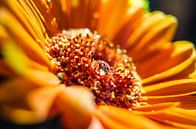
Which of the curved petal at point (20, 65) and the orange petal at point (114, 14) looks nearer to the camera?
the curved petal at point (20, 65)

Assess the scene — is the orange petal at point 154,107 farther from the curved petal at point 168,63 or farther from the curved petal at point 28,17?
the curved petal at point 28,17

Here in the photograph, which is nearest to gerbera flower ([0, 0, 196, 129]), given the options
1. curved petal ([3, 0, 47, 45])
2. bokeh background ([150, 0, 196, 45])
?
curved petal ([3, 0, 47, 45])

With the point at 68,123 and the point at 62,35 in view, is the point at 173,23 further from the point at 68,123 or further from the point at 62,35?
the point at 68,123

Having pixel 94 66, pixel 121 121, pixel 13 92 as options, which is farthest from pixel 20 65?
Answer: pixel 94 66

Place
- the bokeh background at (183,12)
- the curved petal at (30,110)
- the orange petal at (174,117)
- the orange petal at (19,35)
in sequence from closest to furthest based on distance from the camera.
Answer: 1. the curved petal at (30,110)
2. the orange petal at (19,35)
3. the orange petal at (174,117)
4. the bokeh background at (183,12)

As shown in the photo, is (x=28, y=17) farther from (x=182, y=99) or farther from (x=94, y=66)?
(x=182, y=99)

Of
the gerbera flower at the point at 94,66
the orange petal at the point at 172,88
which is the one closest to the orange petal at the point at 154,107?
the gerbera flower at the point at 94,66

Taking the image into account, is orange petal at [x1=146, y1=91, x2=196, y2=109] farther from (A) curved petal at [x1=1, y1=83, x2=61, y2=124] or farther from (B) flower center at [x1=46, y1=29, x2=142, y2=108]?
(A) curved petal at [x1=1, y1=83, x2=61, y2=124]
